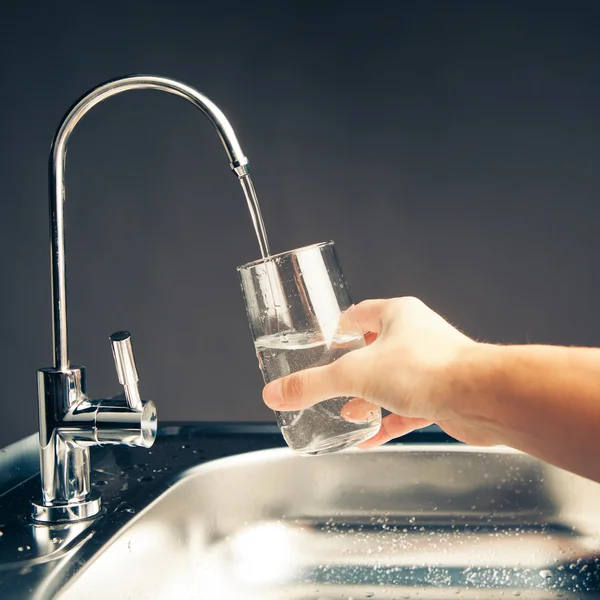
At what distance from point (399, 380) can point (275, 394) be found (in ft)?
0.34

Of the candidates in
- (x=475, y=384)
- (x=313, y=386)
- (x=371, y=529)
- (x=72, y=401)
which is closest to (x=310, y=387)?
(x=313, y=386)

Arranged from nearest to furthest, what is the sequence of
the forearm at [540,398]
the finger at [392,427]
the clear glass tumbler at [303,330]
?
the forearm at [540,398] → the clear glass tumbler at [303,330] → the finger at [392,427]

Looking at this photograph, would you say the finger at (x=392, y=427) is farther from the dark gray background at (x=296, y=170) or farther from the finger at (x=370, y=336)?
the dark gray background at (x=296, y=170)

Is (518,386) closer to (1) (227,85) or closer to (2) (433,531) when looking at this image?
(2) (433,531)

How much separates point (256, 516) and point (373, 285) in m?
1.28

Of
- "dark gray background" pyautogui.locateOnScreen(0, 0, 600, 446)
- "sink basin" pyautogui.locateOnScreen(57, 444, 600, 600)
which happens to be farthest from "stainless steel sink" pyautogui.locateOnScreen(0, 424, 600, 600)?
"dark gray background" pyautogui.locateOnScreen(0, 0, 600, 446)

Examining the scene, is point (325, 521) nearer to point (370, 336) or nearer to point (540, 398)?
point (370, 336)

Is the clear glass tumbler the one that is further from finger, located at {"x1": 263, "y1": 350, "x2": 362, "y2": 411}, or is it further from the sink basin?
the sink basin

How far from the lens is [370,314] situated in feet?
2.45

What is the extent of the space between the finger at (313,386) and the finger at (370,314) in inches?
4.2

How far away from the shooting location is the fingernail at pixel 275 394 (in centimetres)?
64

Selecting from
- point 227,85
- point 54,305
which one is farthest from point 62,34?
point 54,305

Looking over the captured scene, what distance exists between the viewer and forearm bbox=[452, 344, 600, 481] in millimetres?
554

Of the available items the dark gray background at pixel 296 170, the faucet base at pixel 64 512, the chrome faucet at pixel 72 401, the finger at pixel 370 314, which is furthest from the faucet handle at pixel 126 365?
the dark gray background at pixel 296 170
